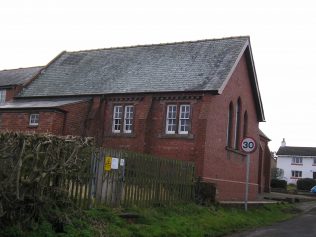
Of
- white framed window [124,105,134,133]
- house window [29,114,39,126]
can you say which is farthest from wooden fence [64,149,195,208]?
house window [29,114,39,126]

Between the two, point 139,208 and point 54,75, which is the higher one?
point 54,75

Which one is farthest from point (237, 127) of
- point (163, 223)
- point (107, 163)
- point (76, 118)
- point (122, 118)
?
point (107, 163)

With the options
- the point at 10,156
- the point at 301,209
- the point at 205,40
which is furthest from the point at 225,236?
the point at 205,40

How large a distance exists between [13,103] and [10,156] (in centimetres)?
2142

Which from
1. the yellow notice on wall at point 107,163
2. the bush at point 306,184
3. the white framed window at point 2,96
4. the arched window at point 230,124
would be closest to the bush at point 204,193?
the yellow notice on wall at point 107,163

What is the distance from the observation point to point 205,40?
97.8 feet

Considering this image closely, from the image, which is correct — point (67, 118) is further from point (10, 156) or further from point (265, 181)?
point (265, 181)

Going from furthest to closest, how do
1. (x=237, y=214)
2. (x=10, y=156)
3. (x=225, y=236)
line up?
(x=237, y=214), (x=225, y=236), (x=10, y=156)

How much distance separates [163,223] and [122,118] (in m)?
14.5

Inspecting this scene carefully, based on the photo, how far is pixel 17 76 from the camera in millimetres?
36781

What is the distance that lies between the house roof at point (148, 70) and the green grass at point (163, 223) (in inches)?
317

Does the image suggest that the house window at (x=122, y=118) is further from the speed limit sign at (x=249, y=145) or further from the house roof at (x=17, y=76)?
the speed limit sign at (x=249, y=145)

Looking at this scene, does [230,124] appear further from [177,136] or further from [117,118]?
[117,118]

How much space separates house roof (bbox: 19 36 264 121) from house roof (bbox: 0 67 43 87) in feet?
7.91
